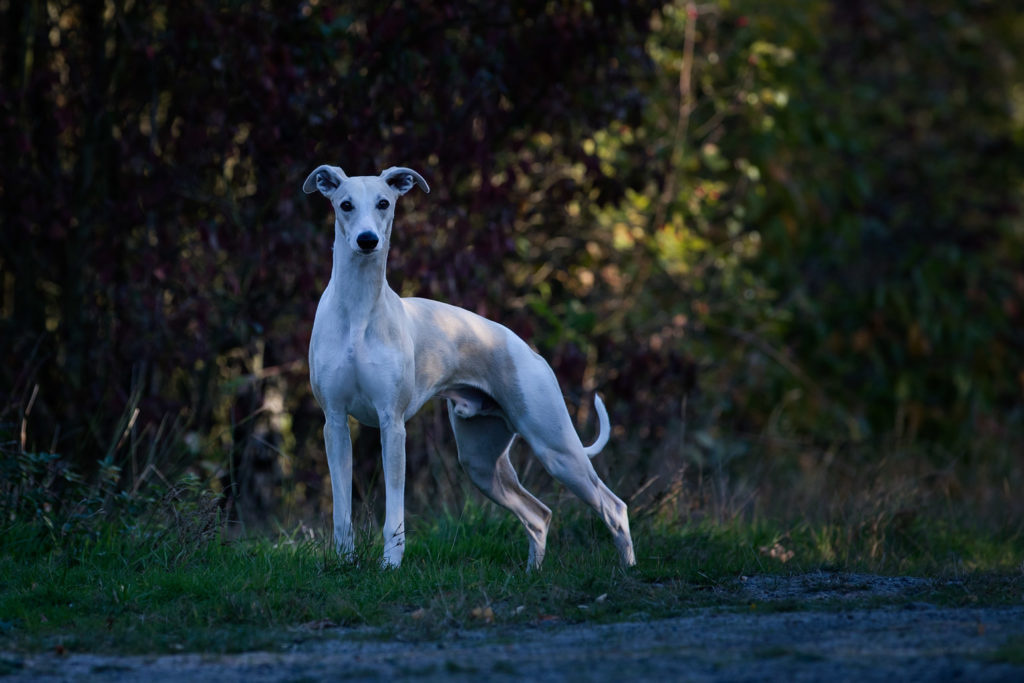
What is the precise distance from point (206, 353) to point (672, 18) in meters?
5.58

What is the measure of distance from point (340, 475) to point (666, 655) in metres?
2.63

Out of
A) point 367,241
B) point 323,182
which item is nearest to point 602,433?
point 367,241

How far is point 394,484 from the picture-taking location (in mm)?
6613

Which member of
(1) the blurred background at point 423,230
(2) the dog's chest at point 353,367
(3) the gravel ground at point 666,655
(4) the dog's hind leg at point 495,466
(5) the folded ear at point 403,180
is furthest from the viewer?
(1) the blurred background at point 423,230

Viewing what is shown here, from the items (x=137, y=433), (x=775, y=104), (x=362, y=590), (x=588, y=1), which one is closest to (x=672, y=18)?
(x=775, y=104)

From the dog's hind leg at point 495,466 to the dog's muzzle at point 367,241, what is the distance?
1.24 meters

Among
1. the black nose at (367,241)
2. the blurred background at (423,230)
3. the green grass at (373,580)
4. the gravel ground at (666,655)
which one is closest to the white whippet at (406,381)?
the black nose at (367,241)

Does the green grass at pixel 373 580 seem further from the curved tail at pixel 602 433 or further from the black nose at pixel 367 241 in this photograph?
the black nose at pixel 367 241

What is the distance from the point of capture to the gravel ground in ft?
13.8

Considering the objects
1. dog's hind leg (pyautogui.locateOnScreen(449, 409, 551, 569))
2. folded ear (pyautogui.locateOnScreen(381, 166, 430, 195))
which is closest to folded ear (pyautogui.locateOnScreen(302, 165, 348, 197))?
folded ear (pyautogui.locateOnScreen(381, 166, 430, 195))

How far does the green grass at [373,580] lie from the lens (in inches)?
210

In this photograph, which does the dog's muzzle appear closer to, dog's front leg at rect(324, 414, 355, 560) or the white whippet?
the white whippet

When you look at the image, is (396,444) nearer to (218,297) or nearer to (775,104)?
(218,297)

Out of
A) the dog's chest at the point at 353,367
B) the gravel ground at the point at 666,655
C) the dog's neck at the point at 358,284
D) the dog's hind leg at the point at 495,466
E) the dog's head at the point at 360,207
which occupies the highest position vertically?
the dog's head at the point at 360,207
